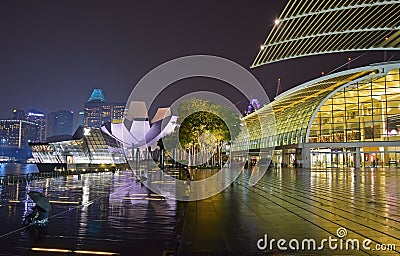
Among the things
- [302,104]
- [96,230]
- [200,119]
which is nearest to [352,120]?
[302,104]

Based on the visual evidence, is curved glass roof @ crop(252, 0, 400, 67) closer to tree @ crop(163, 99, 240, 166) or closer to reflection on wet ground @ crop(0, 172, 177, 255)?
tree @ crop(163, 99, 240, 166)

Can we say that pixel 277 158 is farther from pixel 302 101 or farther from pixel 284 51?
pixel 284 51

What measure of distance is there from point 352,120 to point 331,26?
39.6m

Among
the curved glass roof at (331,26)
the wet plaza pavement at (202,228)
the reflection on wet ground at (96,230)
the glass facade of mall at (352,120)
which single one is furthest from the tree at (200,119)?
the glass facade of mall at (352,120)

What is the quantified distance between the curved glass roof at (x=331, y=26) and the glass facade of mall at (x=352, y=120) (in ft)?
105

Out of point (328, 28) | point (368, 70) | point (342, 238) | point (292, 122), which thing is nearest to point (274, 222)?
point (342, 238)

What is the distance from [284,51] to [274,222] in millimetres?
23321

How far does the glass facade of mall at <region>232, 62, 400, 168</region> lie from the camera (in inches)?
2306

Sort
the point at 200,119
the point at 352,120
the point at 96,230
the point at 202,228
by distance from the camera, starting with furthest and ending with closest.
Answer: the point at 352,120, the point at 200,119, the point at 202,228, the point at 96,230

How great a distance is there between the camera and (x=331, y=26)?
25109 mm

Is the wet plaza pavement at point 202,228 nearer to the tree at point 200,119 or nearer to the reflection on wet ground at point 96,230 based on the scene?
the reflection on wet ground at point 96,230

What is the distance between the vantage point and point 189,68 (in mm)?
24891

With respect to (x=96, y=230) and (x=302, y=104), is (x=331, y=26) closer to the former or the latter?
(x=96, y=230)

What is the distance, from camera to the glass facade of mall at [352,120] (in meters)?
58.6
